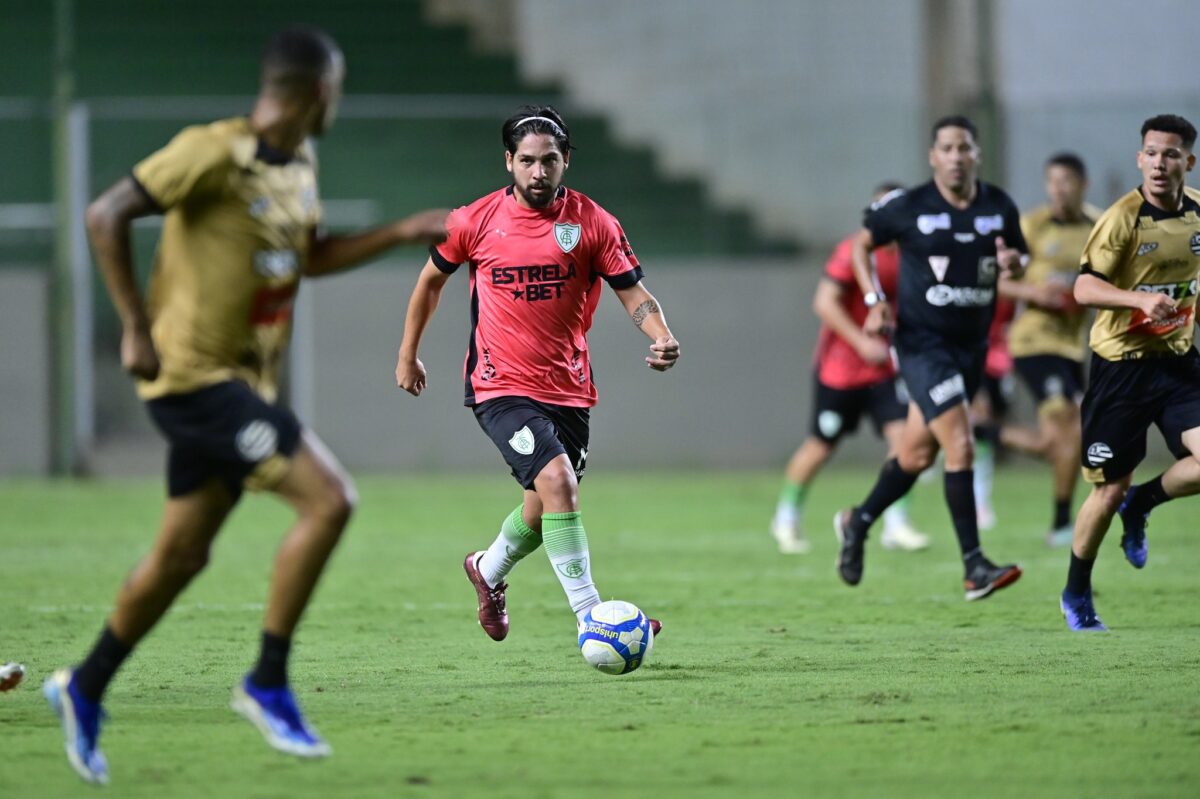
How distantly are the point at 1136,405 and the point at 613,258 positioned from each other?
250cm

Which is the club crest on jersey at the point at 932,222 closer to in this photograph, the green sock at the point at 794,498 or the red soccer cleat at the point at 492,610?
the green sock at the point at 794,498

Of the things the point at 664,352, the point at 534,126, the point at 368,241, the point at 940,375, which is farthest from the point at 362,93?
the point at 368,241

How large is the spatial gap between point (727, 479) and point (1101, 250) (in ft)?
37.1

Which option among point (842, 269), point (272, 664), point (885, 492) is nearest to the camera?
point (272, 664)

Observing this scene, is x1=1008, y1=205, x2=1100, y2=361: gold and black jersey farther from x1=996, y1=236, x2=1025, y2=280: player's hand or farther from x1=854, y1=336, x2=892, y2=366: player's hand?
x1=996, y1=236, x2=1025, y2=280: player's hand

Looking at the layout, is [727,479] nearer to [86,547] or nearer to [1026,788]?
[86,547]

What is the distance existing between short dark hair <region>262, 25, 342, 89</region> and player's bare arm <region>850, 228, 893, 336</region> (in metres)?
4.72

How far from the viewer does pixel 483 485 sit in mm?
18344

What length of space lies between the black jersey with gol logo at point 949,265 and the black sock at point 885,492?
29.8 inches

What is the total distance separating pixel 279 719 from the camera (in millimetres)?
5254

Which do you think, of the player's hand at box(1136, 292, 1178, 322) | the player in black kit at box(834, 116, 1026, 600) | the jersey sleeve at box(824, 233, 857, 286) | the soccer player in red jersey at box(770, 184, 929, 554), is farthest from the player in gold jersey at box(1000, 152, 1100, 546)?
the player's hand at box(1136, 292, 1178, 322)

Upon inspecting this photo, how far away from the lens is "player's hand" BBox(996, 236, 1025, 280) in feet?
31.3

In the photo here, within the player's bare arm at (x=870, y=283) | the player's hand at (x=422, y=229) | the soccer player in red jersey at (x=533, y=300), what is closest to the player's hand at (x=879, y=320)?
the player's bare arm at (x=870, y=283)

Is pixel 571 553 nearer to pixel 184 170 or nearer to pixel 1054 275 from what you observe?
pixel 184 170
